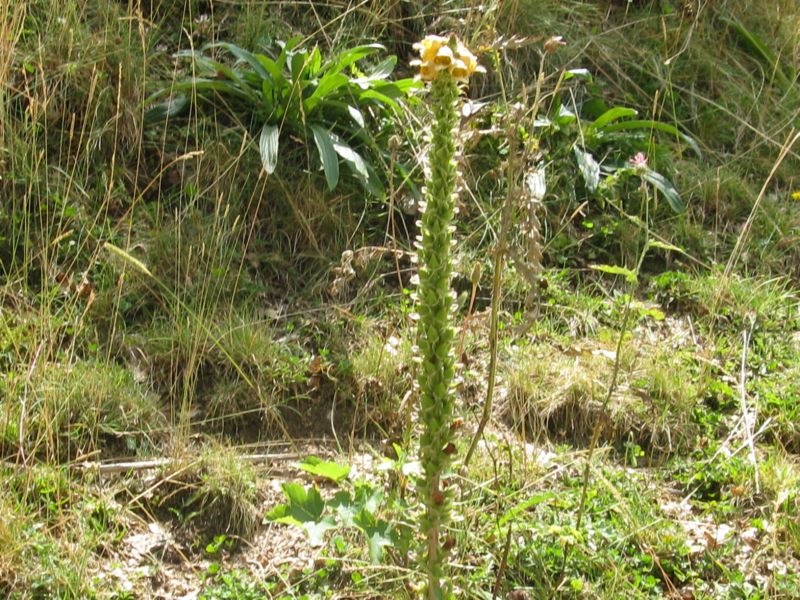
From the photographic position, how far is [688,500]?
3.54 m

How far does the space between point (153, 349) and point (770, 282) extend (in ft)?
9.57

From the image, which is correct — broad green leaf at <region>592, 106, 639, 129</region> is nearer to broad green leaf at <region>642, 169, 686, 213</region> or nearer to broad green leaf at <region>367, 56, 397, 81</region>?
broad green leaf at <region>642, 169, 686, 213</region>

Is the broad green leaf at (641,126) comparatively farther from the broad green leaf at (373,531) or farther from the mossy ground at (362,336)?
the broad green leaf at (373,531)

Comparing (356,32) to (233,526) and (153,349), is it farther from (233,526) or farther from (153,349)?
(233,526)

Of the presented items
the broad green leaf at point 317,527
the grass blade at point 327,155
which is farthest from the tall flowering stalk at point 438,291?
the grass blade at point 327,155

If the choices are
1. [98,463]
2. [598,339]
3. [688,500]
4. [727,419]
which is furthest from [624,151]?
[98,463]

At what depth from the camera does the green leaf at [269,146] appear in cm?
443

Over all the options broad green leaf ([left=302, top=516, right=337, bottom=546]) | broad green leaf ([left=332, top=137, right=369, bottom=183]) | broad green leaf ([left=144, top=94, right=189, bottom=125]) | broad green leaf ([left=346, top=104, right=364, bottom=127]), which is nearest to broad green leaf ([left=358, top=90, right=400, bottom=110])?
broad green leaf ([left=346, top=104, right=364, bottom=127])

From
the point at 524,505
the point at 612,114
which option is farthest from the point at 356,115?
the point at 524,505

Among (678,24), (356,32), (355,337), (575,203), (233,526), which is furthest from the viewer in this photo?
(678,24)

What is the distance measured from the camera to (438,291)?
2.29m

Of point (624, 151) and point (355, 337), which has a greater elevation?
point (624, 151)

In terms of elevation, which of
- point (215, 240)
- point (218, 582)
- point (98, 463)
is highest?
point (215, 240)

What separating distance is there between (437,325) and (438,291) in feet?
0.28
